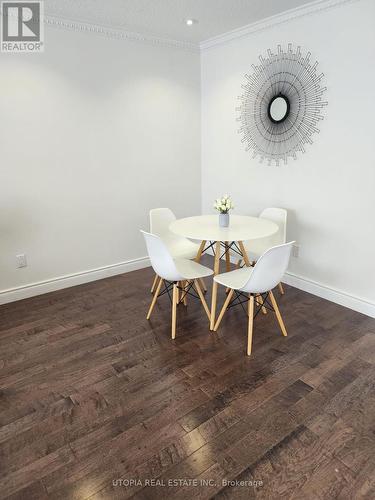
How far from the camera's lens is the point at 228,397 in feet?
6.41

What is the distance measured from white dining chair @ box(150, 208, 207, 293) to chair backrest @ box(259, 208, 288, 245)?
2.53ft

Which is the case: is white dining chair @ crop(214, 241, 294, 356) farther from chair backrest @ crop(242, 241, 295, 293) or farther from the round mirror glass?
the round mirror glass

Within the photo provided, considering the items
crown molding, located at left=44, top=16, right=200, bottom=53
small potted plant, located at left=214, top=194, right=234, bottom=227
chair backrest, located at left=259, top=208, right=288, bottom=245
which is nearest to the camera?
small potted plant, located at left=214, top=194, right=234, bottom=227

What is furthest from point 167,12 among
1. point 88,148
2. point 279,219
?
point 279,219

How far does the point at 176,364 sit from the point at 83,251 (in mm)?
1844

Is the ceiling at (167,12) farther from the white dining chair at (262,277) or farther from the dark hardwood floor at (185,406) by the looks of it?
the dark hardwood floor at (185,406)

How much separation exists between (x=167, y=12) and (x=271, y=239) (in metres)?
2.23

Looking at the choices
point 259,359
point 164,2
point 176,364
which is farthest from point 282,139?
point 176,364

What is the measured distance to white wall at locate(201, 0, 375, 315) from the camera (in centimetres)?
262

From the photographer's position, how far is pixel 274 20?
3059 millimetres

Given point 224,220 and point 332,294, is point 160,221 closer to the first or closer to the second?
point 224,220

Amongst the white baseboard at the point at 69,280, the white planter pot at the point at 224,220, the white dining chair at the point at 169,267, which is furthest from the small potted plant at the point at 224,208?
the white baseboard at the point at 69,280

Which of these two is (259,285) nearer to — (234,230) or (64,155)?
(234,230)

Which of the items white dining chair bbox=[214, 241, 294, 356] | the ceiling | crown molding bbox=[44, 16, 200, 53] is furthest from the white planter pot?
crown molding bbox=[44, 16, 200, 53]
